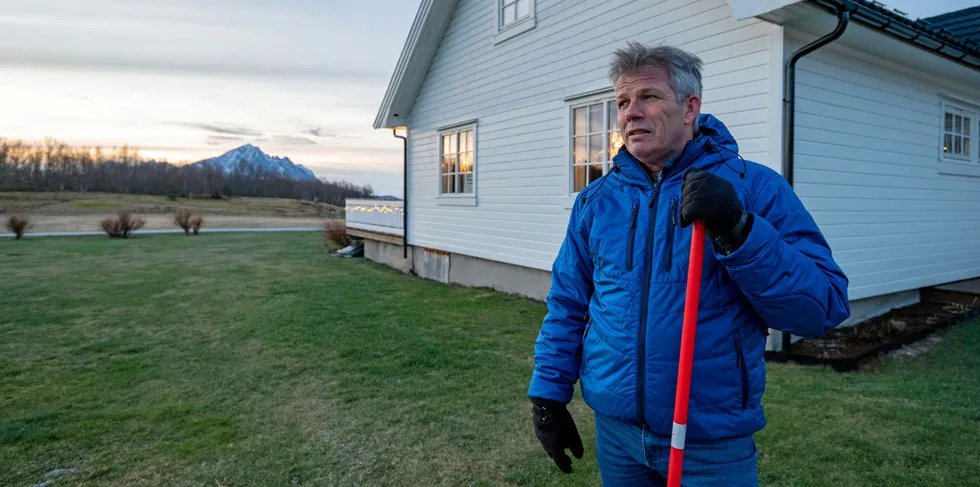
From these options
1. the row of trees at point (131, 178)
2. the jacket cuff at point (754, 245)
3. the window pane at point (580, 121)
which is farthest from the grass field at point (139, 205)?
the jacket cuff at point (754, 245)

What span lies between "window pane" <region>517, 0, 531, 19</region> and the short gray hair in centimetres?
785

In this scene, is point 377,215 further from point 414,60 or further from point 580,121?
point 580,121

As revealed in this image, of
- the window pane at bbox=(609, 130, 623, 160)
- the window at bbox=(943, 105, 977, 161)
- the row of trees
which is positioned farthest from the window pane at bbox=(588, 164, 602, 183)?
the row of trees

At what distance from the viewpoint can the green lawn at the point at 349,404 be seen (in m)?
3.35

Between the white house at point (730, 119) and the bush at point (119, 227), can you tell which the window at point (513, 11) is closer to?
the white house at point (730, 119)

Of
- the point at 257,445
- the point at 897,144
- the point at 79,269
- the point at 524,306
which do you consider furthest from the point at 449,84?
the point at 79,269

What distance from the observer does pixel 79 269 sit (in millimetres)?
13805

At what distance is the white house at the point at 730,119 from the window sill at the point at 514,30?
0.03m

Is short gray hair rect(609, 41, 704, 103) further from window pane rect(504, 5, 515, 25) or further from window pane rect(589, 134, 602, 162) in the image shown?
window pane rect(504, 5, 515, 25)

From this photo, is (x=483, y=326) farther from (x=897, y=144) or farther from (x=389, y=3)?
(x=389, y=3)

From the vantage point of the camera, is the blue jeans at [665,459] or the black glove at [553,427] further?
the black glove at [553,427]

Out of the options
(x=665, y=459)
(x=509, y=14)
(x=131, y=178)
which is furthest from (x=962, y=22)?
(x=131, y=178)

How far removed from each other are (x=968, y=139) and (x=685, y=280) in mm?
9545

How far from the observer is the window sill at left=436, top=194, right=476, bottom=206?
10.6 m
